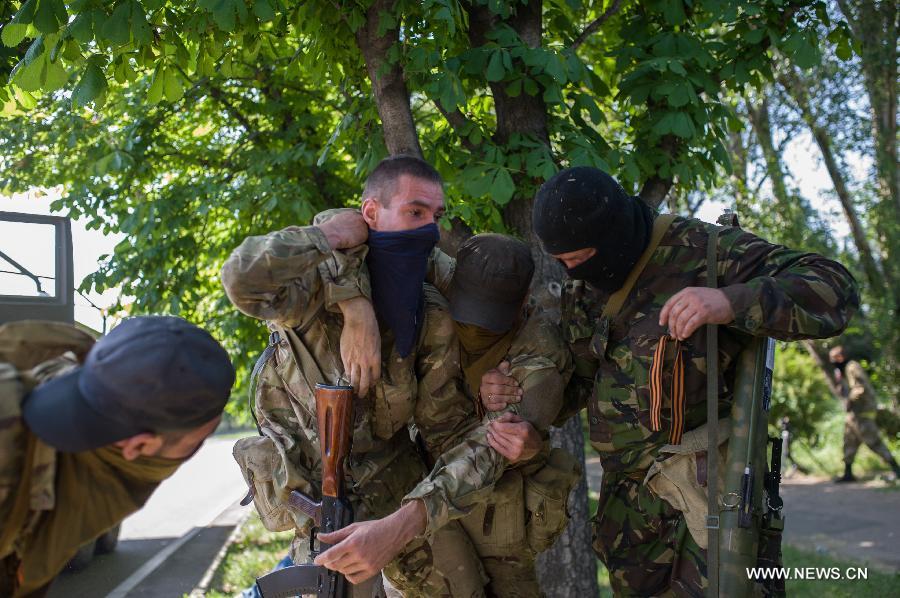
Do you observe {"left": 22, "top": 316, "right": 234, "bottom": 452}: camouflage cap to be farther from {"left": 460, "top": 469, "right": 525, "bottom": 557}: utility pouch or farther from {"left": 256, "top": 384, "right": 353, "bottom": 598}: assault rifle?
{"left": 460, "top": 469, "right": 525, "bottom": 557}: utility pouch

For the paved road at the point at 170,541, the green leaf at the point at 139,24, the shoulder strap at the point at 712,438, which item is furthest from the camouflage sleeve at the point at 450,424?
the paved road at the point at 170,541

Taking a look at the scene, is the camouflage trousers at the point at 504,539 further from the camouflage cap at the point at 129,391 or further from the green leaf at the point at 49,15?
the green leaf at the point at 49,15

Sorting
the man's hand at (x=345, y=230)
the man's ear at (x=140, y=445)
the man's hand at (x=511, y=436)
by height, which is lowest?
the man's hand at (x=511, y=436)

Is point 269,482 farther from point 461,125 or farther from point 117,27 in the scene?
point 461,125

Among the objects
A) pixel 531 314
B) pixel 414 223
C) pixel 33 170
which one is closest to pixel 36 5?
pixel 414 223

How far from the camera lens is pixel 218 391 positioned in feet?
5.88

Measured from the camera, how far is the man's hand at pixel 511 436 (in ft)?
10.3

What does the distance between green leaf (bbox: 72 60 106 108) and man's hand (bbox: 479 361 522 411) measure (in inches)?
A: 84.0

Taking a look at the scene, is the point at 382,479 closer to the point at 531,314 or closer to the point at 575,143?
the point at 531,314

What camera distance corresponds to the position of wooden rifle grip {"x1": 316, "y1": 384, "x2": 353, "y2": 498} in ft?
9.74

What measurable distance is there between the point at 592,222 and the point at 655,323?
0.44 metres

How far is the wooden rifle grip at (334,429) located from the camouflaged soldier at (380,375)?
0.33ft

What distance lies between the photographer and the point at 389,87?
170 inches

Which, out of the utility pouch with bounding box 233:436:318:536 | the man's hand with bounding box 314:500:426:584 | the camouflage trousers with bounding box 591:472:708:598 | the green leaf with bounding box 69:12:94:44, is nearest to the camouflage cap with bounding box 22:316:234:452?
the man's hand with bounding box 314:500:426:584
